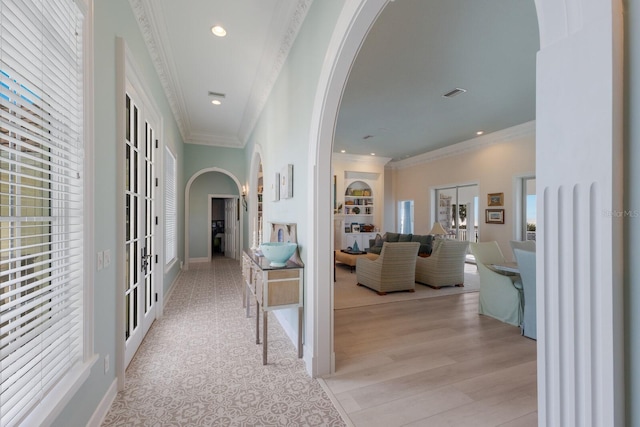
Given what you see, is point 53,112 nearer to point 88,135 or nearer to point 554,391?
point 88,135

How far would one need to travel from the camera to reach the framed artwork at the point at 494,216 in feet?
20.8

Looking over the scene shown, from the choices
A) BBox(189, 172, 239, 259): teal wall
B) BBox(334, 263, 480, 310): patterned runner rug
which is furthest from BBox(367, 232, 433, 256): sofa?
BBox(189, 172, 239, 259): teal wall

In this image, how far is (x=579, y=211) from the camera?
2.01 feet

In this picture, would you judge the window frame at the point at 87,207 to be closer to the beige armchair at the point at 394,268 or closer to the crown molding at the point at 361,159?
the beige armchair at the point at 394,268

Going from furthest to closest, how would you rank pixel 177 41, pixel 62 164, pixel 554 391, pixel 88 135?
pixel 177 41 < pixel 88 135 < pixel 62 164 < pixel 554 391

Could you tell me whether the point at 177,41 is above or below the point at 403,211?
above

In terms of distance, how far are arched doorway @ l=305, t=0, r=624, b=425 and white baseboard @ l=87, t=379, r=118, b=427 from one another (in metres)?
2.29

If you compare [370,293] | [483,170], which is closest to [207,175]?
[370,293]

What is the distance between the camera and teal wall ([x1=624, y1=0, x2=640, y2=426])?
546 millimetres

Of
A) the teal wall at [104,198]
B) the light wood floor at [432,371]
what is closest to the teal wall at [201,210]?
the light wood floor at [432,371]

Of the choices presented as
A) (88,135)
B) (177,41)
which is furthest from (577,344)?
(177,41)

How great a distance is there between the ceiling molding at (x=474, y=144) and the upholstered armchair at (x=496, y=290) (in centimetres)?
326

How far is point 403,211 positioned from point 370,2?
27.5 ft

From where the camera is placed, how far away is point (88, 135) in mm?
1624
